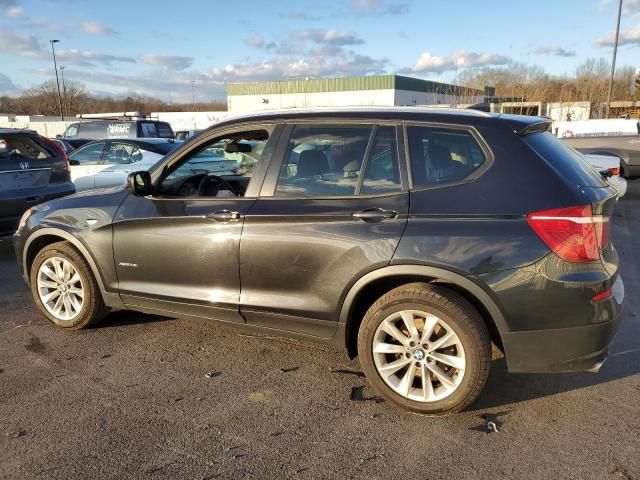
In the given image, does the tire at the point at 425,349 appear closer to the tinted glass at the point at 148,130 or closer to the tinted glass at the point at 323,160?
the tinted glass at the point at 323,160

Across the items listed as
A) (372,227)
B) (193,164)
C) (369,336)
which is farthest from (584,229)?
(193,164)

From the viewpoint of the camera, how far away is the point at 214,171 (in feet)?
16.4

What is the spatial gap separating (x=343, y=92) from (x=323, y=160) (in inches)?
2221

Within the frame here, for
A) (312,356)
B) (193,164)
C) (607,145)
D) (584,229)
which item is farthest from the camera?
(607,145)

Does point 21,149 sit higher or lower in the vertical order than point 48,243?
higher

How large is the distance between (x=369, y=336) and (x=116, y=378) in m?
1.82

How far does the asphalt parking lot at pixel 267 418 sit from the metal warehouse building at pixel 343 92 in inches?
1956

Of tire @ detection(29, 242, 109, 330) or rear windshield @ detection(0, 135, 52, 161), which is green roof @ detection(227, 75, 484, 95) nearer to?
rear windshield @ detection(0, 135, 52, 161)

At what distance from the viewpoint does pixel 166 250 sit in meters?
3.75

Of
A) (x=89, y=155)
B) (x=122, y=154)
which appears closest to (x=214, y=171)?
(x=122, y=154)

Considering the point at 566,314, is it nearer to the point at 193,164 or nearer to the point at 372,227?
the point at 372,227

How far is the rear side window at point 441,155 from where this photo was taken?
302 centimetres

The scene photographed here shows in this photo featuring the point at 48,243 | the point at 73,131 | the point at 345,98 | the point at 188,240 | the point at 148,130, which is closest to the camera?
the point at 188,240

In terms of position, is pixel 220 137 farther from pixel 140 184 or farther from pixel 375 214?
pixel 375 214
